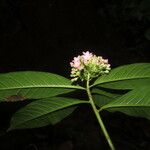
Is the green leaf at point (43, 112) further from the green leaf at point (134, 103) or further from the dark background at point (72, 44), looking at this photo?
the dark background at point (72, 44)

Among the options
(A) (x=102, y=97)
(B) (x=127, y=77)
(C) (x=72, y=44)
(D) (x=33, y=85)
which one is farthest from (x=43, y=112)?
(C) (x=72, y=44)

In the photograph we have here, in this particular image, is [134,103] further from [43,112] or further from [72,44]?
[72,44]

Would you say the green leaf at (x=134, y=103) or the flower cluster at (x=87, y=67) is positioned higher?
the flower cluster at (x=87, y=67)

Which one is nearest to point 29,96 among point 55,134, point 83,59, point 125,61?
point 83,59

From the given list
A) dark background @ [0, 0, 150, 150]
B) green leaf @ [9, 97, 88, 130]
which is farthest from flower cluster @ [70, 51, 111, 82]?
dark background @ [0, 0, 150, 150]

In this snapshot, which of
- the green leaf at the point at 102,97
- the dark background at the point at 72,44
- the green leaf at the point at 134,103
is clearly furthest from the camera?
the dark background at the point at 72,44

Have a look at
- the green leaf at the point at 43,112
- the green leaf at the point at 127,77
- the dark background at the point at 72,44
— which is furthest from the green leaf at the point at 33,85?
the dark background at the point at 72,44

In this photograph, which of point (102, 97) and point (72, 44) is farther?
point (72, 44)
